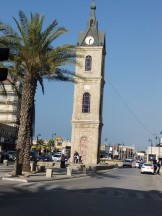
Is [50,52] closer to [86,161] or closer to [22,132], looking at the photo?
[22,132]

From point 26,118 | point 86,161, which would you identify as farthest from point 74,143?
point 26,118

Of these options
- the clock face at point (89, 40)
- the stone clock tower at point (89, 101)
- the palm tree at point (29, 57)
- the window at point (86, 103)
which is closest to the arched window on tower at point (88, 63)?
the stone clock tower at point (89, 101)

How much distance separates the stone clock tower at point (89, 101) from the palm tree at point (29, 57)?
4050 centimetres

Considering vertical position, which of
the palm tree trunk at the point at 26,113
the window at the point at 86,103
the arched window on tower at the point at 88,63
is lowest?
the palm tree trunk at the point at 26,113

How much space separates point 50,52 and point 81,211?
16611 millimetres

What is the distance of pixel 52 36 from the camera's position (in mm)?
27703

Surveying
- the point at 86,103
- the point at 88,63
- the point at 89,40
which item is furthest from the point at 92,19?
the point at 86,103

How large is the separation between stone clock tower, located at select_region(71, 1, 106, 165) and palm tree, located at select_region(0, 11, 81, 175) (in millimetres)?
40503

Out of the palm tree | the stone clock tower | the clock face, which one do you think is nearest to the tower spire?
the stone clock tower

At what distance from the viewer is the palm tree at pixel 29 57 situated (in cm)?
2638

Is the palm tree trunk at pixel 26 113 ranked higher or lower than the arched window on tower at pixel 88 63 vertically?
lower

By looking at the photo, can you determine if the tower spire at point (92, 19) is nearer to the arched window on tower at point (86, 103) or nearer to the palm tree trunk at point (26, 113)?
the arched window on tower at point (86, 103)

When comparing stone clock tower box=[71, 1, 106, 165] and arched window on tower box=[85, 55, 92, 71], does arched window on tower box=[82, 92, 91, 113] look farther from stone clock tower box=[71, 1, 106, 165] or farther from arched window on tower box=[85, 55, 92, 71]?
arched window on tower box=[85, 55, 92, 71]

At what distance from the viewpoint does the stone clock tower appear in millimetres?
69062
